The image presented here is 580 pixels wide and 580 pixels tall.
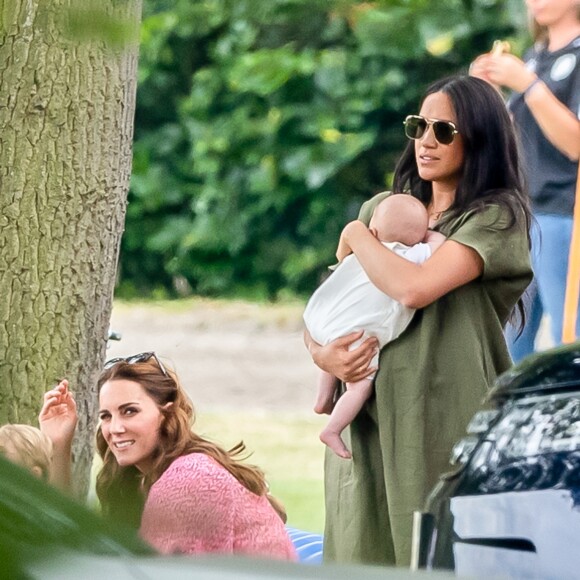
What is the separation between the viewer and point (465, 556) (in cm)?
314

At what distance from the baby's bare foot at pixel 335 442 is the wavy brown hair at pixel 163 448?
211 mm

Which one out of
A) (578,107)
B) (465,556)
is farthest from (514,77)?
(465,556)

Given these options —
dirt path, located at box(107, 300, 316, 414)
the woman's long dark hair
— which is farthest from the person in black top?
dirt path, located at box(107, 300, 316, 414)

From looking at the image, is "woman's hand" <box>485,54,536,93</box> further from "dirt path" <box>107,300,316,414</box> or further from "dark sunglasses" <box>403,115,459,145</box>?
"dirt path" <box>107,300,316,414</box>

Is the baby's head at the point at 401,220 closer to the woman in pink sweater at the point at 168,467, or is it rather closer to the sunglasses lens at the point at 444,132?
the sunglasses lens at the point at 444,132

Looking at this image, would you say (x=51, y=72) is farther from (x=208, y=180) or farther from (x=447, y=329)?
(x=208, y=180)

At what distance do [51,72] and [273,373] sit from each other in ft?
22.1

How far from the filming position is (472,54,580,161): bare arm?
5.09 m

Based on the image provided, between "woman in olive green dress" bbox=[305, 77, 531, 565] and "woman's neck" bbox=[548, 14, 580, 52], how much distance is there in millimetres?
1203

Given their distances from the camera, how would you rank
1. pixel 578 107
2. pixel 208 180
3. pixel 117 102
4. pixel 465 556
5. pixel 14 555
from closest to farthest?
pixel 14 555 → pixel 465 556 → pixel 117 102 → pixel 578 107 → pixel 208 180

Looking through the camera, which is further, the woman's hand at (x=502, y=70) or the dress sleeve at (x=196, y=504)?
the woman's hand at (x=502, y=70)

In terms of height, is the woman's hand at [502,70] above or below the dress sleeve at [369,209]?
above

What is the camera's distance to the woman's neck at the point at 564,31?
5594 millimetres

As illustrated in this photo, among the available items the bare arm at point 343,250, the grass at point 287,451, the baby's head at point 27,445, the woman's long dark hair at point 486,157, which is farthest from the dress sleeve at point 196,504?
the grass at point 287,451
